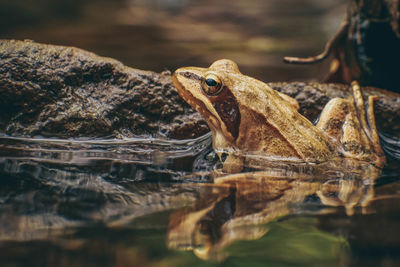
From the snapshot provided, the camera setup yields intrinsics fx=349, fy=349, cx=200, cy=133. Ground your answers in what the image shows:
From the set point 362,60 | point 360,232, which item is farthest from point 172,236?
point 362,60

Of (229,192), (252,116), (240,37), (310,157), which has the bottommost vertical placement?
(229,192)

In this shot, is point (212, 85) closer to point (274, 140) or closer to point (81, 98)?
point (274, 140)

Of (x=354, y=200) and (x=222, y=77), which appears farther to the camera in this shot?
(x=222, y=77)

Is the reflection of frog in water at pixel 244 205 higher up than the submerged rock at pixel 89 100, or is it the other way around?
the submerged rock at pixel 89 100

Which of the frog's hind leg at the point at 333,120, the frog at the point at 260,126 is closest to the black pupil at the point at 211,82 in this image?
the frog at the point at 260,126

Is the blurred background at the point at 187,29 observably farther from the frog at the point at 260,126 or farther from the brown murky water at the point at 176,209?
the brown murky water at the point at 176,209

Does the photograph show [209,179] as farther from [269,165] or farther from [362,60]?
[362,60]

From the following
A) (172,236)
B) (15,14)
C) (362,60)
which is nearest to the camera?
(172,236)
